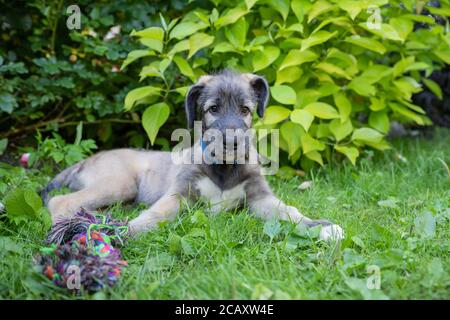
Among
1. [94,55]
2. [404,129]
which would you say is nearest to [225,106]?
[94,55]

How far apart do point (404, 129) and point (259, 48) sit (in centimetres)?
357

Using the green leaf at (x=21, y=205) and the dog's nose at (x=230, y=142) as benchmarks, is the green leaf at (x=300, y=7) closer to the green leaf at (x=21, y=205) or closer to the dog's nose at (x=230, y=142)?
the dog's nose at (x=230, y=142)

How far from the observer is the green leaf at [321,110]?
4.45 metres

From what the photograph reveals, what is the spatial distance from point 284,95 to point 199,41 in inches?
32.1

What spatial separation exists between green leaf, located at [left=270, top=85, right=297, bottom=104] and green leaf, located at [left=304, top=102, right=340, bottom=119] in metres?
0.22

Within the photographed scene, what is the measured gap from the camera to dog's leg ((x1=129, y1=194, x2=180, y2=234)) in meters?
3.27

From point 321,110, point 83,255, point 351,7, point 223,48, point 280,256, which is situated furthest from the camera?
point 321,110

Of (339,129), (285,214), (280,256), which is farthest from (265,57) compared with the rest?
(280,256)

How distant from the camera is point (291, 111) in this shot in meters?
4.44

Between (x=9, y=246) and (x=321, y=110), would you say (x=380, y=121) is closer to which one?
(x=321, y=110)

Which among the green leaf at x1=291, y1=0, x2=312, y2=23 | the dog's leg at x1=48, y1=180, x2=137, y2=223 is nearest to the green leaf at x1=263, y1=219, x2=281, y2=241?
the dog's leg at x1=48, y1=180, x2=137, y2=223

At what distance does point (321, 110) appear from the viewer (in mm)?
4461

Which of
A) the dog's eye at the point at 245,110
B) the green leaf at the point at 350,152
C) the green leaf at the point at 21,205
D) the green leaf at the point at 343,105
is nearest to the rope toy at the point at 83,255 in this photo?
the green leaf at the point at 21,205

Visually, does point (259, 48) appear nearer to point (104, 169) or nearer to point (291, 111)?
point (291, 111)
